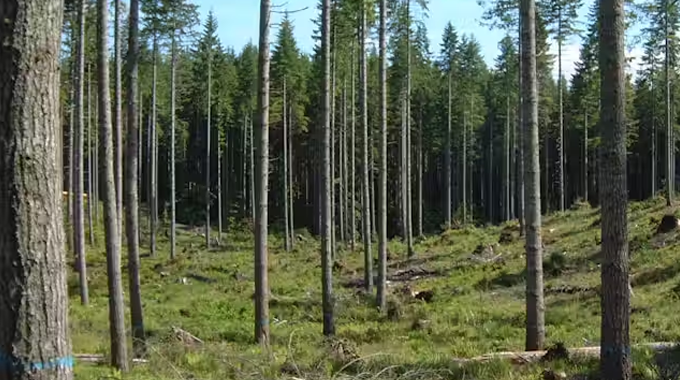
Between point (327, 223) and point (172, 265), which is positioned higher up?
point (327, 223)

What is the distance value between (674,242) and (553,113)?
3920cm

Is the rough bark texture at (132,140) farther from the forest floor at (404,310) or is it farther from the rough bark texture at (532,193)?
the rough bark texture at (532,193)

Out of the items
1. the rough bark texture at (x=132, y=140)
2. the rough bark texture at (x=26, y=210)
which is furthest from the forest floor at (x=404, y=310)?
the rough bark texture at (x=26, y=210)

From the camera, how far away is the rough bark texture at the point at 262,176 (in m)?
13.2

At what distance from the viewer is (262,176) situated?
1346cm

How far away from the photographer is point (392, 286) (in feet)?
77.0

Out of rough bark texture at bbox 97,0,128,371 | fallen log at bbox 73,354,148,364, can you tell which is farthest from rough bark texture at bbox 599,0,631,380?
fallen log at bbox 73,354,148,364

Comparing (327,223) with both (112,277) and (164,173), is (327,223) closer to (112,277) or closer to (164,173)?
(112,277)

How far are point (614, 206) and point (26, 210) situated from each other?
6014 millimetres

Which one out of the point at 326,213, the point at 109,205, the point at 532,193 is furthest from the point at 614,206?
the point at 326,213

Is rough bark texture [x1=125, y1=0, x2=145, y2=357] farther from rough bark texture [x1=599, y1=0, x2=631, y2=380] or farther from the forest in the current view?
rough bark texture [x1=599, y1=0, x2=631, y2=380]

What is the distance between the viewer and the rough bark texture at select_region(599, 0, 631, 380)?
7.21 metres

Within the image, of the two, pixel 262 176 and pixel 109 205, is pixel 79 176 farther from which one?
pixel 109 205

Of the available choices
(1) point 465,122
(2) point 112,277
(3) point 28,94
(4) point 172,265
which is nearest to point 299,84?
(1) point 465,122
